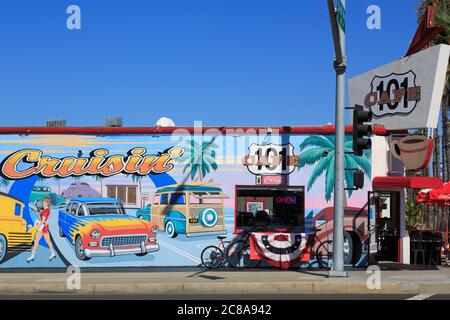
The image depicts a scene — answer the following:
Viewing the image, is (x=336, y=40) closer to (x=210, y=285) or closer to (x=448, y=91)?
(x=210, y=285)

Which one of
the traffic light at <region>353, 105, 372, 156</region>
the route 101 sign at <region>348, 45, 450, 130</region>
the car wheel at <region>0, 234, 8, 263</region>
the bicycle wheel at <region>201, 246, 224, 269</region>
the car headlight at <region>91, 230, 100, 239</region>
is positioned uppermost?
the route 101 sign at <region>348, 45, 450, 130</region>

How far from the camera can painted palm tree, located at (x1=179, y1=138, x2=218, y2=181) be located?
701 inches

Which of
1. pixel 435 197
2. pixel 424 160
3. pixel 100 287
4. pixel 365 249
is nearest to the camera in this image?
pixel 100 287

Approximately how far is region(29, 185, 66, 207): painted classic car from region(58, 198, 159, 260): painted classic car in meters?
0.30

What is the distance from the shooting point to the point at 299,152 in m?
17.8

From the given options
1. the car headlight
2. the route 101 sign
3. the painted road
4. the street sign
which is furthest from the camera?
the painted road

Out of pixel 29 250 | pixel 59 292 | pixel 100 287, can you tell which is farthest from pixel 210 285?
pixel 29 250

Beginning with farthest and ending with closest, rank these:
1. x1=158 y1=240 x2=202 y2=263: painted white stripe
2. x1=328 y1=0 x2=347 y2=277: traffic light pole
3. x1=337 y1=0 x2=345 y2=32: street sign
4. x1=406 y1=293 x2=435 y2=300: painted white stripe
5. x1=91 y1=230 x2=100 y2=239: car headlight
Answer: x1=158 y1=240 x2=202 y2=263: painted white stripe → x1=91 y1=230 x2=100 y2=239: car headlight → x1=328 y1=0 x2=347 y2=277: traffic light pole → x1=337 y1=0 x2=345 y2=32: street sign → x1=406 y1=293 x2=435 y2=300: painted white stripe

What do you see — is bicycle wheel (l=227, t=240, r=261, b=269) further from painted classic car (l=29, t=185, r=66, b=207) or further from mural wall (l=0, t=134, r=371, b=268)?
painted classic car (l=29, t=185, r=66, b=207)

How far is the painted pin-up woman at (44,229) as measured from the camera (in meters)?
17.6

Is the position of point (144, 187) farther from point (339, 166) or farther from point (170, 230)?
point (339, 166)

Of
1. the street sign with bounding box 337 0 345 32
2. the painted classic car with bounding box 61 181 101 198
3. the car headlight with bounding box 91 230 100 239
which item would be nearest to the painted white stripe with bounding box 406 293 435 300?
the street sign with bounding box 337 0 345 32

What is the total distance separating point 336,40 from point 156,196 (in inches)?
279

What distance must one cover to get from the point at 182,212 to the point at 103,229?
2.39m
